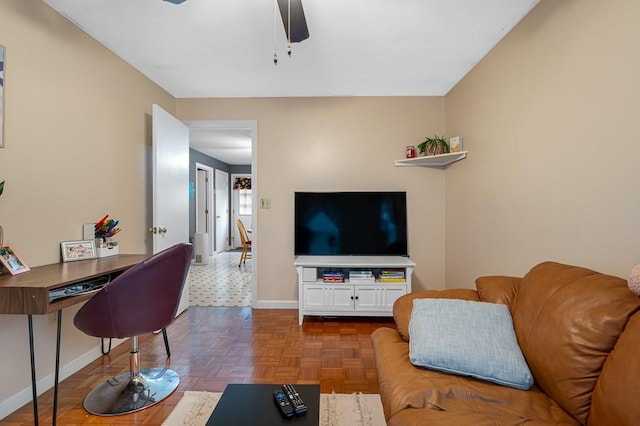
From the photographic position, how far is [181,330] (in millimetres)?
2818

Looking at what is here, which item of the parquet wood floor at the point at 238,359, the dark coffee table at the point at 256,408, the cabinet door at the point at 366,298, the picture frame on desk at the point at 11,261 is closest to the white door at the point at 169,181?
the parquet wood floor at the point at 238,359

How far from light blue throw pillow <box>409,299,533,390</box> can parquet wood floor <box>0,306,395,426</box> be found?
2.50 ft

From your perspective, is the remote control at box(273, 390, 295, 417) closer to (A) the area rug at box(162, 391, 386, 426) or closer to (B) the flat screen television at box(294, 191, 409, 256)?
(A) the area rug at box(162, 391, 386, 426)

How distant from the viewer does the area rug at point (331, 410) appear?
1.57m

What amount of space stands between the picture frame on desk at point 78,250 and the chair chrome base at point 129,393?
0.84 metres

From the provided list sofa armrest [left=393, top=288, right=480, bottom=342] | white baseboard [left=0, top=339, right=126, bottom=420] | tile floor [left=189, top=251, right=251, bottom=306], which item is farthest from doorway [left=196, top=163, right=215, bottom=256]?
sofa armrest [left=393, top=288, right=480, bottom=342]

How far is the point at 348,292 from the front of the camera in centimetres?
294

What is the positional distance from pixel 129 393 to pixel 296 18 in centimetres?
242

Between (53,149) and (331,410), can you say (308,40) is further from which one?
(331,410)

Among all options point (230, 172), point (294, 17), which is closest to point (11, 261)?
point (294, 17)

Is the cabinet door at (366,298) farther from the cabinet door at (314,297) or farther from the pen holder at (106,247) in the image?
the pen holder at (106,247)

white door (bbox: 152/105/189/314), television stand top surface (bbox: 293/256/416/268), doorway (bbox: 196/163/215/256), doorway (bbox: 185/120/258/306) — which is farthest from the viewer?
doorway (bbox: 196/163/215/256)

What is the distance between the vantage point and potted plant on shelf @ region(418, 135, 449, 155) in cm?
312

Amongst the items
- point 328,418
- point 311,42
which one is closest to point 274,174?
point 311,42
